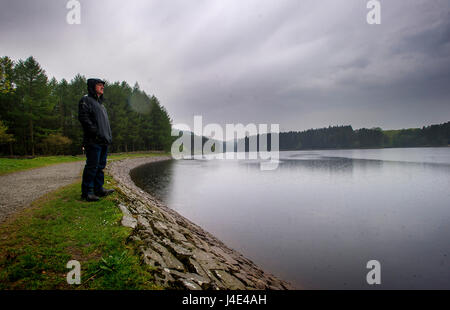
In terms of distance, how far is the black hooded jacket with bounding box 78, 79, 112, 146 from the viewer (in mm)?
5172

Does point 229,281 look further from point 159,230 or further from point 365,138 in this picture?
point 365,138

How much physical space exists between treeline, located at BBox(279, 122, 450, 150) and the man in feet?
556

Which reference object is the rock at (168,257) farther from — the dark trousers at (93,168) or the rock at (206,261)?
the dark trousers at (93,168)

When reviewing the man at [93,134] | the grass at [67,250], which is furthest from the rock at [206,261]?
the man at [93,134]

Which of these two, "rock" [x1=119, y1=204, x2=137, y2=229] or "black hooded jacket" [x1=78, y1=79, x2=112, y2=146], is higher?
"black hooded jacket" [x1=78, y1=79, x2=112, y2=146]

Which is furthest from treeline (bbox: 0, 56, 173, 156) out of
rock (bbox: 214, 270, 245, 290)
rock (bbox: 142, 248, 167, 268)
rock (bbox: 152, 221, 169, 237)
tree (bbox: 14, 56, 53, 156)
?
rock (bbox: 214, 270, 245, 290)

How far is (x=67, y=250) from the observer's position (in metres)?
3.22

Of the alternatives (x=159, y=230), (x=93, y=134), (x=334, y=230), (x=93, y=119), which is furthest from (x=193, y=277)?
(x=334, y=230)

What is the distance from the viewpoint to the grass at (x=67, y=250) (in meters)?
2.45

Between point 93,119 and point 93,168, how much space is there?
140 centimetres

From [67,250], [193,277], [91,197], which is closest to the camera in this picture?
[193,277]

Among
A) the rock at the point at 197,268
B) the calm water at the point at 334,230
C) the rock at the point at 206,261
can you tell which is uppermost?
the rock at the point at 197,268

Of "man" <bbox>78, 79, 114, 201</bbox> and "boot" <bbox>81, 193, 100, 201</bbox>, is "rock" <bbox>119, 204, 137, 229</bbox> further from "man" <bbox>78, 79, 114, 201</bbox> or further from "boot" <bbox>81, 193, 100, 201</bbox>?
"man" <bbox>78, 79, 114, 201</bbox>

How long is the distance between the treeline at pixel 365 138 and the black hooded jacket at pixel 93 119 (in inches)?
6678
